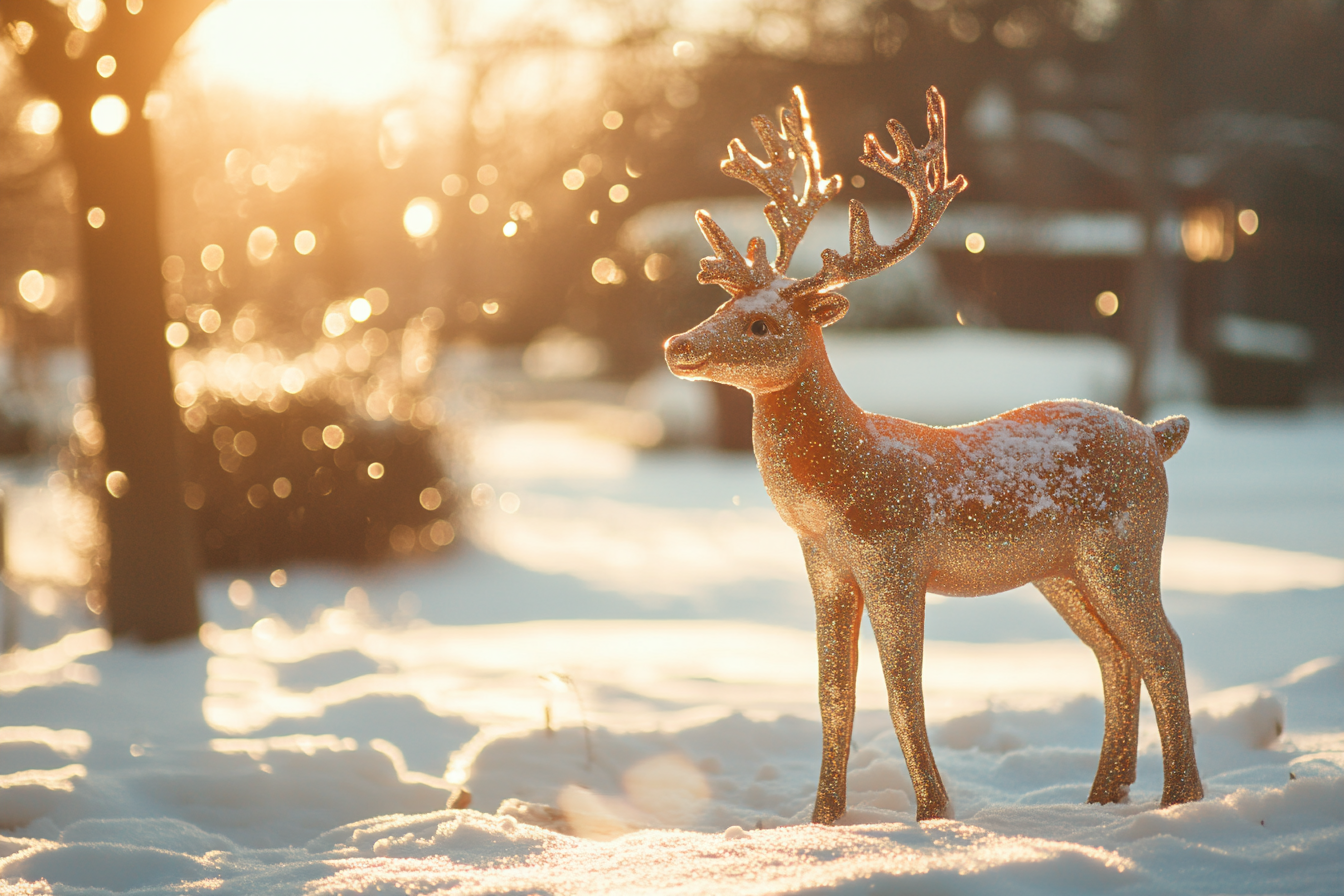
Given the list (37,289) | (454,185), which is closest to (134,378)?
(454,185)

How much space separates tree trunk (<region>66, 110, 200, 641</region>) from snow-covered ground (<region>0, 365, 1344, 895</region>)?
0.31m

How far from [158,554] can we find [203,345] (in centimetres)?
428

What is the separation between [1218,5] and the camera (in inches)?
595

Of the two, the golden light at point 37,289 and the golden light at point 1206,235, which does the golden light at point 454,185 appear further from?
the golden light at point 1206,235

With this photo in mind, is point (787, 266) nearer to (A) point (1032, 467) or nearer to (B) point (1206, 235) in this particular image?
(A) point (1032, 467)

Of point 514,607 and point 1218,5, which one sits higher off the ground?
point 1218,5

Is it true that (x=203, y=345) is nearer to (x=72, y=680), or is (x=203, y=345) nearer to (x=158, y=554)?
(x=158, y=554)

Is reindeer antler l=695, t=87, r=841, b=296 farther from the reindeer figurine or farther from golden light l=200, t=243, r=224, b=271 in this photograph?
golden light l=200, t=243, r=224, b=271

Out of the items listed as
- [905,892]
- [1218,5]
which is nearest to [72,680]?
[905,892]

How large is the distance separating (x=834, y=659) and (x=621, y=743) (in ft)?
4.26

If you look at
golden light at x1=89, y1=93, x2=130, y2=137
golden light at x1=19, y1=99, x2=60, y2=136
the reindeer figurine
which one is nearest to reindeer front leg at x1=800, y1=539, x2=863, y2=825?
the reindeer figurine

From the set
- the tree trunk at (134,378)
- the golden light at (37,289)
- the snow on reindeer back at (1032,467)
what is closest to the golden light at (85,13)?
the tree trunk at (134,378)

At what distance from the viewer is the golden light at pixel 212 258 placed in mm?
8633

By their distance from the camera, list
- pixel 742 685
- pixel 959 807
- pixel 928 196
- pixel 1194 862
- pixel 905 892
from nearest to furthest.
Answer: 1. pixel 905 892
2. pixel 1194 862
3. pixel 928 196
4. pixel 959 807
5. pixel 742 685
